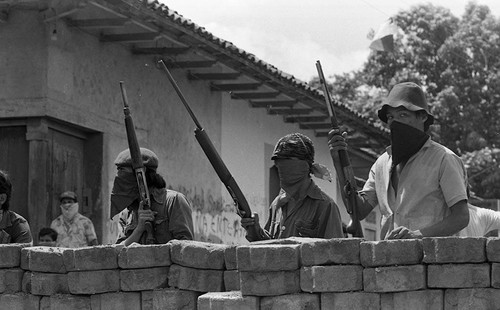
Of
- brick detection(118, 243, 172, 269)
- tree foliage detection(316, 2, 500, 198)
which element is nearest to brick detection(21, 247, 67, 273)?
brick detection(118, 243, 172, 269)

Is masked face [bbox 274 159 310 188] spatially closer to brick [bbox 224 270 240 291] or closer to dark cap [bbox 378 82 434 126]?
dark cap [bbox 378 82 434 126]

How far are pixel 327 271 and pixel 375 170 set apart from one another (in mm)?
1285

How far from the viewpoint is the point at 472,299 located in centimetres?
539

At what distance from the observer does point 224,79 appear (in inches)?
626

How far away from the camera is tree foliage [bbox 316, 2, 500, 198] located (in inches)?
1275

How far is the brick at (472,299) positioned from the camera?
5.37m

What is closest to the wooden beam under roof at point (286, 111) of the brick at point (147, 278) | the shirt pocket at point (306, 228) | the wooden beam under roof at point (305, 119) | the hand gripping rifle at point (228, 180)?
the wooden beam under roof at point (305, 119)

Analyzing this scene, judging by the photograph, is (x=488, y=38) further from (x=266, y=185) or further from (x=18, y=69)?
(x=18, y=69)

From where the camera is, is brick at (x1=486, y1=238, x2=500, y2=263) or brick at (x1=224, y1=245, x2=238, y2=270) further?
brick at (x1=224, y1=245, x2=238, y2=270)

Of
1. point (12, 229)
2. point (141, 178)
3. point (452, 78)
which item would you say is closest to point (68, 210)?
point (12, 229)

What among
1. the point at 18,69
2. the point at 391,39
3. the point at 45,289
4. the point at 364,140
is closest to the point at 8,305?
the point at 45,289

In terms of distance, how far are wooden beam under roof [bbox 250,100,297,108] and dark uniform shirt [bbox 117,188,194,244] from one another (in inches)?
402

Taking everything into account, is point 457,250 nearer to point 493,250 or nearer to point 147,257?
point 493,250

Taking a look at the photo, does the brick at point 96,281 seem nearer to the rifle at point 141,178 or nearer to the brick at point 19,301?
the brick at point 19,301
